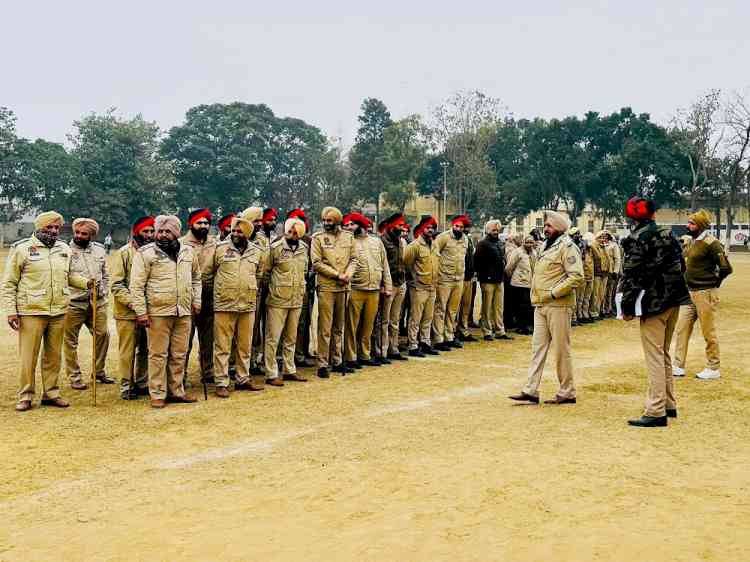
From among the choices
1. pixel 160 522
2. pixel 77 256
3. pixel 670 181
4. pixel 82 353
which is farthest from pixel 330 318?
pixel 670 181

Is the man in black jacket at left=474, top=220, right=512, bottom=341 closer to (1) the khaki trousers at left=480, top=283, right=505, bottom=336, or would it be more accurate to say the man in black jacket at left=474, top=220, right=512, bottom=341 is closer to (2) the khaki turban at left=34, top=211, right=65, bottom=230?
(1) the khaki trousers at left=480, top=283, right=505, bottom=336

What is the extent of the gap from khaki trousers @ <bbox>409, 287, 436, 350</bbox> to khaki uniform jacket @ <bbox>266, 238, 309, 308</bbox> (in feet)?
8.00

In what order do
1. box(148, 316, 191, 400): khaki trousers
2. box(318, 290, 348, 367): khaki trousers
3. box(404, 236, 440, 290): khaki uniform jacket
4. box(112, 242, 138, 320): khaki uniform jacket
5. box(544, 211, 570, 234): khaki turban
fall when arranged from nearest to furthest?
box(148, 316, 191, 400): khaki trousers → box(544, 211, 570, 234): khaki turban → box(112, 242, 138, 320): khaki uniform jacket → box(318, 290, 348, 367): khaki trousers → box(404, 236, 440, 290): khaki uniform jacket

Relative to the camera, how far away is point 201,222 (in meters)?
8.39

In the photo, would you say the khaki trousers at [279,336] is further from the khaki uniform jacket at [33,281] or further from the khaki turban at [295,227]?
the khaki uniform jacket at [33,281]

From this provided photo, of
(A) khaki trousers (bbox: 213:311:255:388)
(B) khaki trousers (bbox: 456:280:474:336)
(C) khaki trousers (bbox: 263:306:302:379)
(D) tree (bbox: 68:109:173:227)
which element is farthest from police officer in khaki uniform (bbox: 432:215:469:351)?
(D) tree (bbox: 68:109:173:227)

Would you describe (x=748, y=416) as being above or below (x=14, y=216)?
below

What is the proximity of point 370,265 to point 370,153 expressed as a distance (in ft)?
197

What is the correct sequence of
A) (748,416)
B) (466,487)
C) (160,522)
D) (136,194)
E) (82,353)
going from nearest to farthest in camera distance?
(160,522) → (466,487) → (748,416) → (82,353) → (136,194)

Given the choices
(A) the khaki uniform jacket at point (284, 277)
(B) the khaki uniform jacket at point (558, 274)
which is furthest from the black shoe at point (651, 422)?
(A) the khaki uniform jacket at point (284, 277)

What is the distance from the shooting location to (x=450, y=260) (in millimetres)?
11430

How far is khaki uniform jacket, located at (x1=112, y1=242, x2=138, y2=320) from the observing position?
8.00 m

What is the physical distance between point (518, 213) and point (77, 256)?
199 feet

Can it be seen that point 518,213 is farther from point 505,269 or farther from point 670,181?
point 505,269
